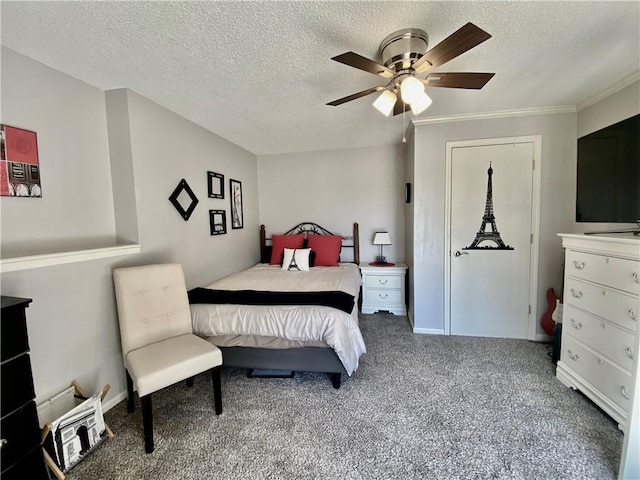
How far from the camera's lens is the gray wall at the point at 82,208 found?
1.69 metres

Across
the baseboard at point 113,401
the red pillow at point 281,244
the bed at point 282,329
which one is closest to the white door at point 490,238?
the bed at point 282,329

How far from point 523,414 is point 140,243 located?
313cm

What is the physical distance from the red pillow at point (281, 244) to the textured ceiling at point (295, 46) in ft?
6.51

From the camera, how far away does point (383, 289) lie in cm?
396

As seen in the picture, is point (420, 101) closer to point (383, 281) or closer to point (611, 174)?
point (611, 174)

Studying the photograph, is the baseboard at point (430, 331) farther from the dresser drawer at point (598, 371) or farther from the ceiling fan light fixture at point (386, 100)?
the ceiling fan light fixture at point (386, 100)

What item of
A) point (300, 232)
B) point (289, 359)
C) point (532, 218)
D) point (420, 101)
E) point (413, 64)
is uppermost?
point (413, 64)

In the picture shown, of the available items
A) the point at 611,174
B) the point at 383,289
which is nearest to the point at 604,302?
the point at 611,174

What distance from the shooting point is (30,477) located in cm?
132

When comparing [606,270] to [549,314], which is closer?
[606,270]

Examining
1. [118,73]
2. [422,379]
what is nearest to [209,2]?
[118,73]

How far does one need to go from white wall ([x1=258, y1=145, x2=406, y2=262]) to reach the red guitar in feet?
6.06

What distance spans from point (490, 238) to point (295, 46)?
2.70 meters

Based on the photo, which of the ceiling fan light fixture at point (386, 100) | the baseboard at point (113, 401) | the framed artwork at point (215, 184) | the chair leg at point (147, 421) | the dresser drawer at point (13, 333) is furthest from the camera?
the framed artwork at point (215, 184)
